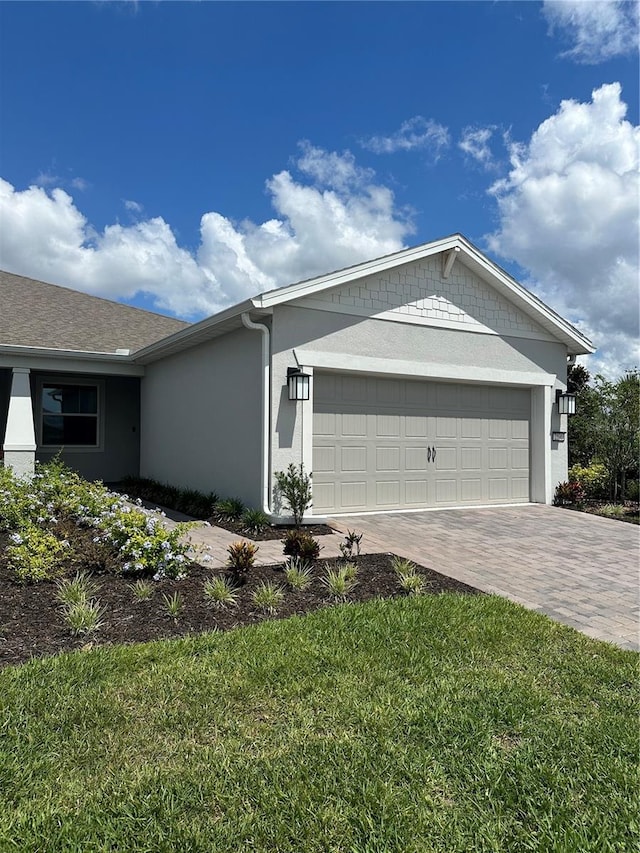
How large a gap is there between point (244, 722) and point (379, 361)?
7.46 m

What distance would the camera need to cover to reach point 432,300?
34.0 feet

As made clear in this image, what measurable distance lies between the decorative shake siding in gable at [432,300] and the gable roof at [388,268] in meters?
0.21

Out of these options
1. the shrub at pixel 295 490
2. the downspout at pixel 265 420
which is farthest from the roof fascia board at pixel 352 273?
the shrub at pixel 295 490

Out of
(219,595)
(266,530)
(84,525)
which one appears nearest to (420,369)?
(266,530)

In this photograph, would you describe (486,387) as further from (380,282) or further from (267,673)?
(267,673)

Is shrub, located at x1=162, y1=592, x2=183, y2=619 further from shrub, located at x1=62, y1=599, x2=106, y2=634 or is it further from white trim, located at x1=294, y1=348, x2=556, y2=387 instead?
white trim, located at x1=294, y1=348, x2=556, y2=387

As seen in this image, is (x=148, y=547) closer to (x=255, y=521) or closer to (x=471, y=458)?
(x=255, y=521)

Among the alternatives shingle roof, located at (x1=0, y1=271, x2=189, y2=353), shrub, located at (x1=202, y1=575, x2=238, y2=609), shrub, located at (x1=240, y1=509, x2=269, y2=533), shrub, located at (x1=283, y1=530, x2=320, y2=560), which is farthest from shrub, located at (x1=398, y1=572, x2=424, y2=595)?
shingle roof, located at (x1=0, y1=271, x2=189, y2=353)

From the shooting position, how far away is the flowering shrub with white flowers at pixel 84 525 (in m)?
5.34

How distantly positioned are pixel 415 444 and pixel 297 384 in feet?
9.43

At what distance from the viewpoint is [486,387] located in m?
11.2

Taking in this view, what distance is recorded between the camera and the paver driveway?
5090mm

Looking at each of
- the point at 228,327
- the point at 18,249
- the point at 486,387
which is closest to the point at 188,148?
the point at 228,327

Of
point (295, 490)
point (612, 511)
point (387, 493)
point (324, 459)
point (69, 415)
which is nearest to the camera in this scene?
point (295, 490)
